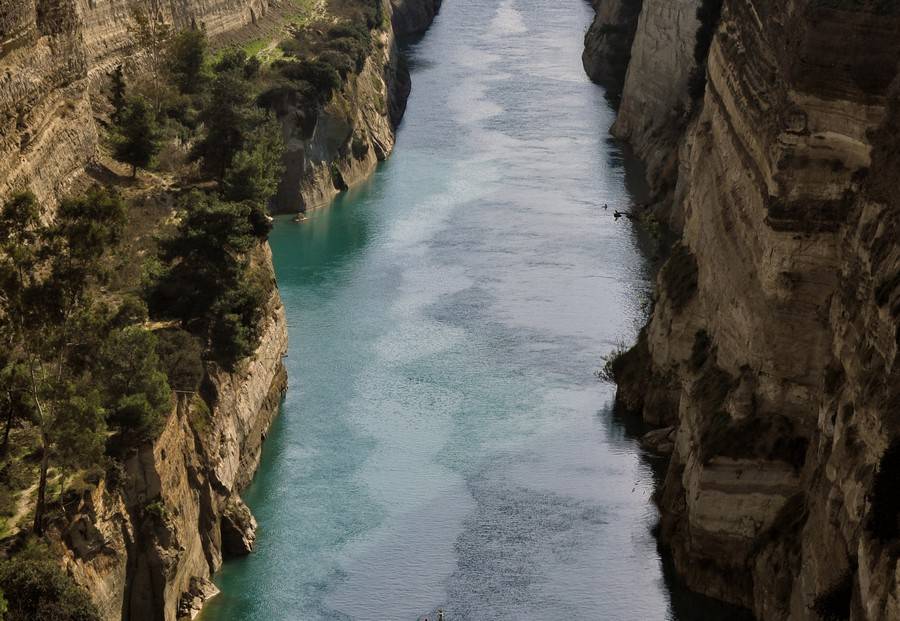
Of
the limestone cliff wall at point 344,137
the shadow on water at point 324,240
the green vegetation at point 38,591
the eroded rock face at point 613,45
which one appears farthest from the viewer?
the eroded rock face at point 613,45

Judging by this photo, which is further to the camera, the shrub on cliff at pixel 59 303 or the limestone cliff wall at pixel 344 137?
the limestone cliff wall at pixel 344 137

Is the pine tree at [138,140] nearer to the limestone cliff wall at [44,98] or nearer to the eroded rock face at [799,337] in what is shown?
the limestone cliff wall at [44,98]

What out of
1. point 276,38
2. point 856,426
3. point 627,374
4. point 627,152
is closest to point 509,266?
point 627,374

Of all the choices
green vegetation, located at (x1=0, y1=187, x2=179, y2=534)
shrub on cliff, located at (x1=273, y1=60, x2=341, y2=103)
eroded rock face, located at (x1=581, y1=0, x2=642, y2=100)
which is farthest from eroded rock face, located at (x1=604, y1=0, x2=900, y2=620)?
eroded rock face, located at (x1=581, y1=0, x2=642, y2=100)

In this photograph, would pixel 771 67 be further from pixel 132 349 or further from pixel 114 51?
pixel 114 51

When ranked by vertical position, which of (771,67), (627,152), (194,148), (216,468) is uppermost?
(771,67)

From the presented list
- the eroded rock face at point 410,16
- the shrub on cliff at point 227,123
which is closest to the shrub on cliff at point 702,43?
the shrub on cliff at point 227,123

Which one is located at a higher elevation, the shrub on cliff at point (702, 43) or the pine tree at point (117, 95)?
the pine tree at point (117, 95)
